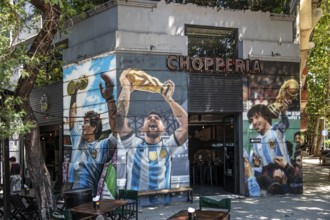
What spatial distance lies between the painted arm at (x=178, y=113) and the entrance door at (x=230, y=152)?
1869 millimetres

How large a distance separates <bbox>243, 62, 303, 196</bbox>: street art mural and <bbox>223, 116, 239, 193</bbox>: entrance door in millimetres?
404

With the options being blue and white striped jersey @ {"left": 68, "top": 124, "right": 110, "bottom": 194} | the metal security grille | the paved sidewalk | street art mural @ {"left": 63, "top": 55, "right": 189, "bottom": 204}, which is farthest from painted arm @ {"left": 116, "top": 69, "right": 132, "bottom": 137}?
the paved sidewalk

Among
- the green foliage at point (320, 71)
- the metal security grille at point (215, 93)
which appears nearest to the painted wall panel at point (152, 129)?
the metal security grille at point (215, 93)

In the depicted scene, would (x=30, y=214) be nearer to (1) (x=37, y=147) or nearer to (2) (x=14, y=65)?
(1) (x=37, y=147)

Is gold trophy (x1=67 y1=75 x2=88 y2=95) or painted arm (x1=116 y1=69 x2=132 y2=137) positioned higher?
gold trophy (x1=67 y1=75 x2=88 y2=95)

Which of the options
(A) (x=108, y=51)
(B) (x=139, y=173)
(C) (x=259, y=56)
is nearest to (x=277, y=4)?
(C) (x=259, y=56)

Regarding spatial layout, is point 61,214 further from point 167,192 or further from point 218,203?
point 167,192

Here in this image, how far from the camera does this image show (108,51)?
12914mm

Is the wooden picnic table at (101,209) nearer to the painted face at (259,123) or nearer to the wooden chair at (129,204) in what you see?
the wooden chair at (129,204)

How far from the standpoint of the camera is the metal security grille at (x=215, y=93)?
13586 mm

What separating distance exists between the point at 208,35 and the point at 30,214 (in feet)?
24.1

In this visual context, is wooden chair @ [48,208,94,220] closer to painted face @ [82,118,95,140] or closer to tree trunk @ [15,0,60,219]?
tree trunk @ [15,0,60,219]

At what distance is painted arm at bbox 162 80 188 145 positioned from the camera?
13.2m

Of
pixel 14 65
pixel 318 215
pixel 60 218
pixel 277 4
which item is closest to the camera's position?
pixel 60 218
